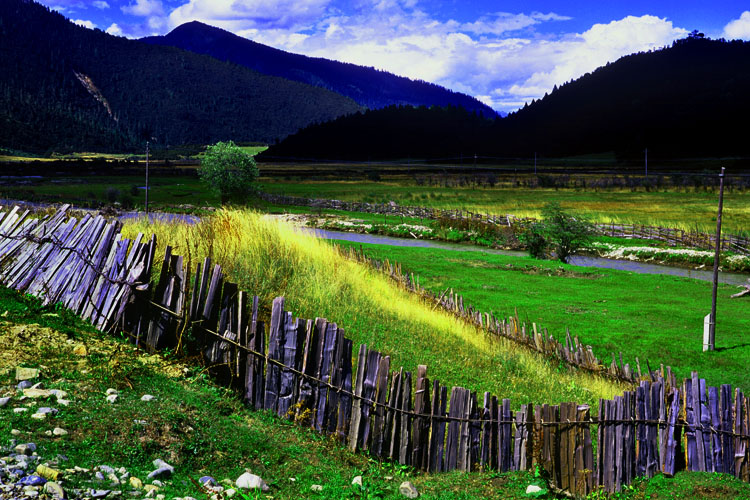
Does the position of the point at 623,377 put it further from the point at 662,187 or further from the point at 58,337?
the point at 662,187

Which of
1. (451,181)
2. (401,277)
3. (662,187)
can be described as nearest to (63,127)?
(451,181)

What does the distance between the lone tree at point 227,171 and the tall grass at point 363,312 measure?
35.8 metres

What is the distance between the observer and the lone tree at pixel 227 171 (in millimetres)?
48062

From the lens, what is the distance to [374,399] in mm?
6785

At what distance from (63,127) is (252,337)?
651ft

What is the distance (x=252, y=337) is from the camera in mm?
7113

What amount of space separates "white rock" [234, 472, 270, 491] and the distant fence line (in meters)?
39.3

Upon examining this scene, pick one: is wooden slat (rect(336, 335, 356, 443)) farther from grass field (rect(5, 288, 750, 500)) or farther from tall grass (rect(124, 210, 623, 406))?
tall grass (rect(124, 210, 623, 406))

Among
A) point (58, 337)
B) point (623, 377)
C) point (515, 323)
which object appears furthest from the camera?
point (515, 323)

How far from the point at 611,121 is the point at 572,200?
104m

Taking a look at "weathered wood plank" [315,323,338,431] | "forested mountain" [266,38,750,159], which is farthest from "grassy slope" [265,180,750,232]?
"forested mountain" [266,38,750,159]

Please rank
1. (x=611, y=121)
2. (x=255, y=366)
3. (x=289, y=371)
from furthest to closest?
(x=611, y=121) → (x=255, y=366) → (x=289, y=371)

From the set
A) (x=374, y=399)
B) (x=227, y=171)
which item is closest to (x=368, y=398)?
(x=374, y=399)

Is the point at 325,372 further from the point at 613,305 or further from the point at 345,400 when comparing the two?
the point at 613,305
